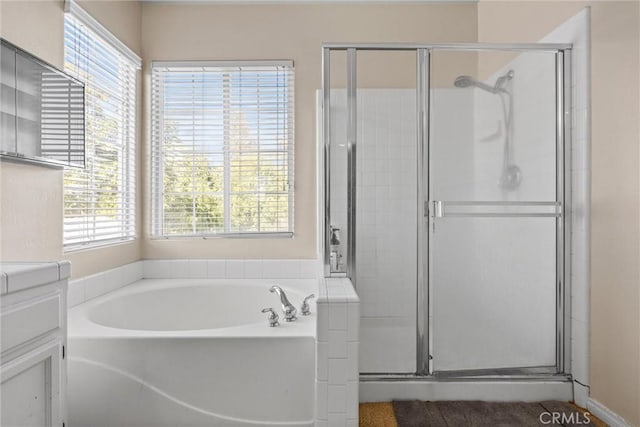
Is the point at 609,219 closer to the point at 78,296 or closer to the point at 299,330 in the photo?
the point at 299,330

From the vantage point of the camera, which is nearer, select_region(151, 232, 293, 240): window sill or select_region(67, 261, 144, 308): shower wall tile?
select_region(67, 261, 144, 308): shower wall tile

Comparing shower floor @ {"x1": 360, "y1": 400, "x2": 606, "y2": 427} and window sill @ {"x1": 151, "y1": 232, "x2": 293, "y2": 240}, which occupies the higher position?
window sill @ {"x1": 151, "y1": 232, "x2": 293, "y2": 240}

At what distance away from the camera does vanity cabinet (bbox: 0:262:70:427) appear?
1.06m

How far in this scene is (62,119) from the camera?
6.49ft

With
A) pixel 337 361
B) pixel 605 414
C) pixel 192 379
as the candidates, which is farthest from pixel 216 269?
pixel 605 414

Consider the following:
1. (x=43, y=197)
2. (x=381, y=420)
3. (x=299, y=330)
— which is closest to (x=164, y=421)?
(x=299, y=330)

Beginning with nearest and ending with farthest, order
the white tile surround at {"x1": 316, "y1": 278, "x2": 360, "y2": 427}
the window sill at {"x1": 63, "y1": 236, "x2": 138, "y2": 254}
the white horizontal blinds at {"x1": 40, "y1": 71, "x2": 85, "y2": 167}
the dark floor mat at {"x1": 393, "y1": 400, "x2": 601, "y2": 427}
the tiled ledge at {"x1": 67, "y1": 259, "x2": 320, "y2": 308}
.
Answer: the white tile surround at {"x1": 316, "y1": 278, "x2": 360, "y2": 427} → the dark floor mat at {"x1": 393, "y1": 400, "x2": 601, "y2": 427} → the white horizontal blinds at {"x1": 40, "y1": 71, "x2": 85, "y2": 167} → the window sill at {"x1": 63, "y1": 236, "x2": 138, "y2": 254} → the tiled ledge at {"x1": 67, "y1": 259, "x2": 320, "y2": 308}

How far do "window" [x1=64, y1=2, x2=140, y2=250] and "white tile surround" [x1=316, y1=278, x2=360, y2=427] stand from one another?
5.11 ft

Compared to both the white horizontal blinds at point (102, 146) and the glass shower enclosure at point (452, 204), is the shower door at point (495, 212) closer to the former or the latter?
the glass shower enclosure at point (452, 204)

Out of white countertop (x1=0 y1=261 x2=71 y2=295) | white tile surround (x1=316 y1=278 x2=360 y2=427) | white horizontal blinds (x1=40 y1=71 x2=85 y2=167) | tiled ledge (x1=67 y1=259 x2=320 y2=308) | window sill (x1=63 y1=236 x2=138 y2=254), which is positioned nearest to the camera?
white countertop (x1=0 y1=261 x2=71 y2=295)

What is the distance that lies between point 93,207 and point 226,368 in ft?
4.74

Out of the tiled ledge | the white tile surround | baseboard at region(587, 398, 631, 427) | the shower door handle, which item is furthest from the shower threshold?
the tiled ledge

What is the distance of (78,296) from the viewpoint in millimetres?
2273

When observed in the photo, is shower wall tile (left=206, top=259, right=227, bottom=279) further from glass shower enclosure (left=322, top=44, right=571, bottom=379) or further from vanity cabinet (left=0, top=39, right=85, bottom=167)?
glass shower enclosure (left=322, top=44, right=571, bottom=379)
